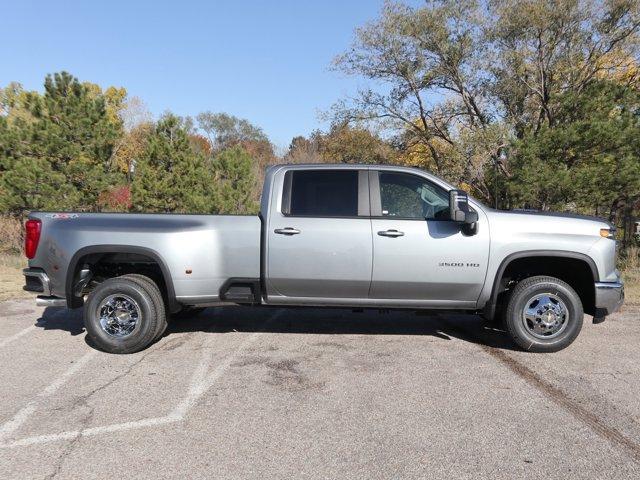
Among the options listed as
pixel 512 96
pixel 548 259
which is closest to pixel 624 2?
pixel 512 96

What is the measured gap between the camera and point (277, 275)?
5375 millimetres

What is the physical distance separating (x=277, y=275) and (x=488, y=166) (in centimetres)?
1160

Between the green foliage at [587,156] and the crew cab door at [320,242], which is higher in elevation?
the green foliage at [587,156]

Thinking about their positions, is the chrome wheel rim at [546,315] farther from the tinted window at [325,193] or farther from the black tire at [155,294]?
the black tire at [155,294]

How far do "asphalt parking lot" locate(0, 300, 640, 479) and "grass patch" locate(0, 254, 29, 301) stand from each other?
8.45 ft

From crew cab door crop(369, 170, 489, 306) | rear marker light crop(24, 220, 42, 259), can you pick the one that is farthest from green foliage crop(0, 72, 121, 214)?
crew cab door crop(369, 170, 489, 306)

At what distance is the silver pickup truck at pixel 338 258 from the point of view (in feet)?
17.4

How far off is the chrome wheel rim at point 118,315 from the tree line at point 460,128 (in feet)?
33.0

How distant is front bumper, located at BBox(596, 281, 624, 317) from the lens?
526 cm

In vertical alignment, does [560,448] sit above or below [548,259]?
below

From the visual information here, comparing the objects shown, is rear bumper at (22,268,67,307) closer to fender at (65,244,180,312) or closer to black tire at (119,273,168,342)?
fender at (65,244,180,312)

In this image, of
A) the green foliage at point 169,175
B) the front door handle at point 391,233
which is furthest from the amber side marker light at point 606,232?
the green foliage at point 169,175

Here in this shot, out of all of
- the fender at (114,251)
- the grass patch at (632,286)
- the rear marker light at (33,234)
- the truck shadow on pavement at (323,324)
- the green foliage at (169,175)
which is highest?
the green foliage at (169,175)

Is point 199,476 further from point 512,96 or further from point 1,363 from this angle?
point 512,96
